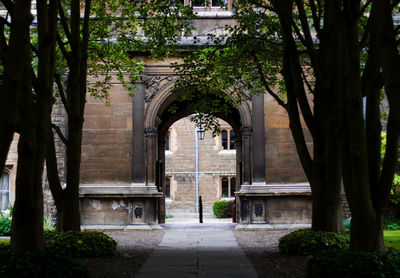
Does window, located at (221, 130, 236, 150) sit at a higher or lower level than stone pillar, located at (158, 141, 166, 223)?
Answer: higher

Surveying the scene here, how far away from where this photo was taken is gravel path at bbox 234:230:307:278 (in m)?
7.66

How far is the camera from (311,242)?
9.09m

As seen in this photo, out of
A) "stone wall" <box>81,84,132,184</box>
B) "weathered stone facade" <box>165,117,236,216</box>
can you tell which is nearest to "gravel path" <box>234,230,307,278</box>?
"stone wall" <box>81,84,132,184</box>

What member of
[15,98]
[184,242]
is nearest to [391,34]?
[15,98]

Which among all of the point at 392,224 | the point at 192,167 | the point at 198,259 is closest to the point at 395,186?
the point at 392,224

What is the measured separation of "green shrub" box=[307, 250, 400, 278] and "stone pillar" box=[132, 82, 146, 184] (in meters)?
11.5

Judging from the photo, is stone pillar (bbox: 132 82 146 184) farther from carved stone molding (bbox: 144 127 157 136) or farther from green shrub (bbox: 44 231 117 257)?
green shrub (bbox: 44 231 117 257)

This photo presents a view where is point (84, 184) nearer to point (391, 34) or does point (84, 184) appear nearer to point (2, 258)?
point (2, 258)

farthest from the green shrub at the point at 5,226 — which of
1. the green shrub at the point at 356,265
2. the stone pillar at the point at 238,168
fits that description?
the green shrub at the point at 356,265

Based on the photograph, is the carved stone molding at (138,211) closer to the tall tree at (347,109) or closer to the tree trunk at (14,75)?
the tall tree at (347,109)

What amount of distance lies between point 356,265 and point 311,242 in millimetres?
3254

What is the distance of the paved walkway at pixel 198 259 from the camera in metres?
7.59

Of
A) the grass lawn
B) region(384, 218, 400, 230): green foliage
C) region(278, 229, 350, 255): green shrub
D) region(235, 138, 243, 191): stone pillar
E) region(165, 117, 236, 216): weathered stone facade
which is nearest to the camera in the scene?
region(278, 229, 350, 255): green shrub

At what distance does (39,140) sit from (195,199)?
2633cm
